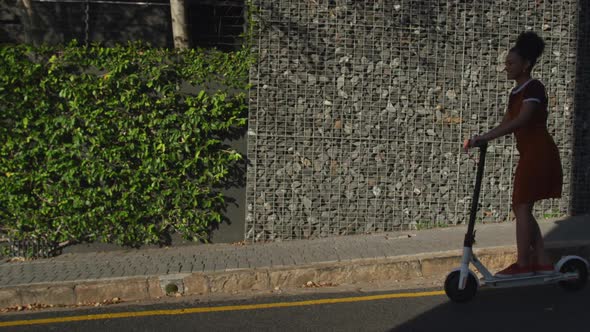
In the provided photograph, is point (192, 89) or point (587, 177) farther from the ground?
point (192, 89)

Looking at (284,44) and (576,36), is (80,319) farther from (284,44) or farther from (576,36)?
(576,36)

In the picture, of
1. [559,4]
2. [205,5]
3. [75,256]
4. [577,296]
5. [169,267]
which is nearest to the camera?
[577,296]

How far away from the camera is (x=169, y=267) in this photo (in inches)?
265

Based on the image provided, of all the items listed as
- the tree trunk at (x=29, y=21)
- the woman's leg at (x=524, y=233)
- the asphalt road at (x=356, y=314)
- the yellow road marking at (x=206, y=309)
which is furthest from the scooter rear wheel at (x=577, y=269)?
the tree trunk at (x=29, y=21)

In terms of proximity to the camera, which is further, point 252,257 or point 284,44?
point 284,44

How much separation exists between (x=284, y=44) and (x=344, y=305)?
144 inches

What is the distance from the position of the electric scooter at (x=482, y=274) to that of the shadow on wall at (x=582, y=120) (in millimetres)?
3393

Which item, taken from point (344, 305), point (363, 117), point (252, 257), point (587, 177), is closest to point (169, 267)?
point (252, 257)

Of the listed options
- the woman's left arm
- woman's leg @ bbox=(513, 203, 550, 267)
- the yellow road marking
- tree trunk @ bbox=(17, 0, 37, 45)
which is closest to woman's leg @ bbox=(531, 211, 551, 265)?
woman's leg @ bbox=(513, 203, 550, 267)

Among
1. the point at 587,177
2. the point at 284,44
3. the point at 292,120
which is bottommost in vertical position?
the point at 587,177

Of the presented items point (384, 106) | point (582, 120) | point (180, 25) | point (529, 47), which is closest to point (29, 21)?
point (180, 25)

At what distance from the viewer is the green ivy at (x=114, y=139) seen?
24.6 feet

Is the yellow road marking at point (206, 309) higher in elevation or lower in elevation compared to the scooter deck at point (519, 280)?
lower

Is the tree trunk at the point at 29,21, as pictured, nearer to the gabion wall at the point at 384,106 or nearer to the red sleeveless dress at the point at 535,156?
the gabion wall at the point at 384,106
